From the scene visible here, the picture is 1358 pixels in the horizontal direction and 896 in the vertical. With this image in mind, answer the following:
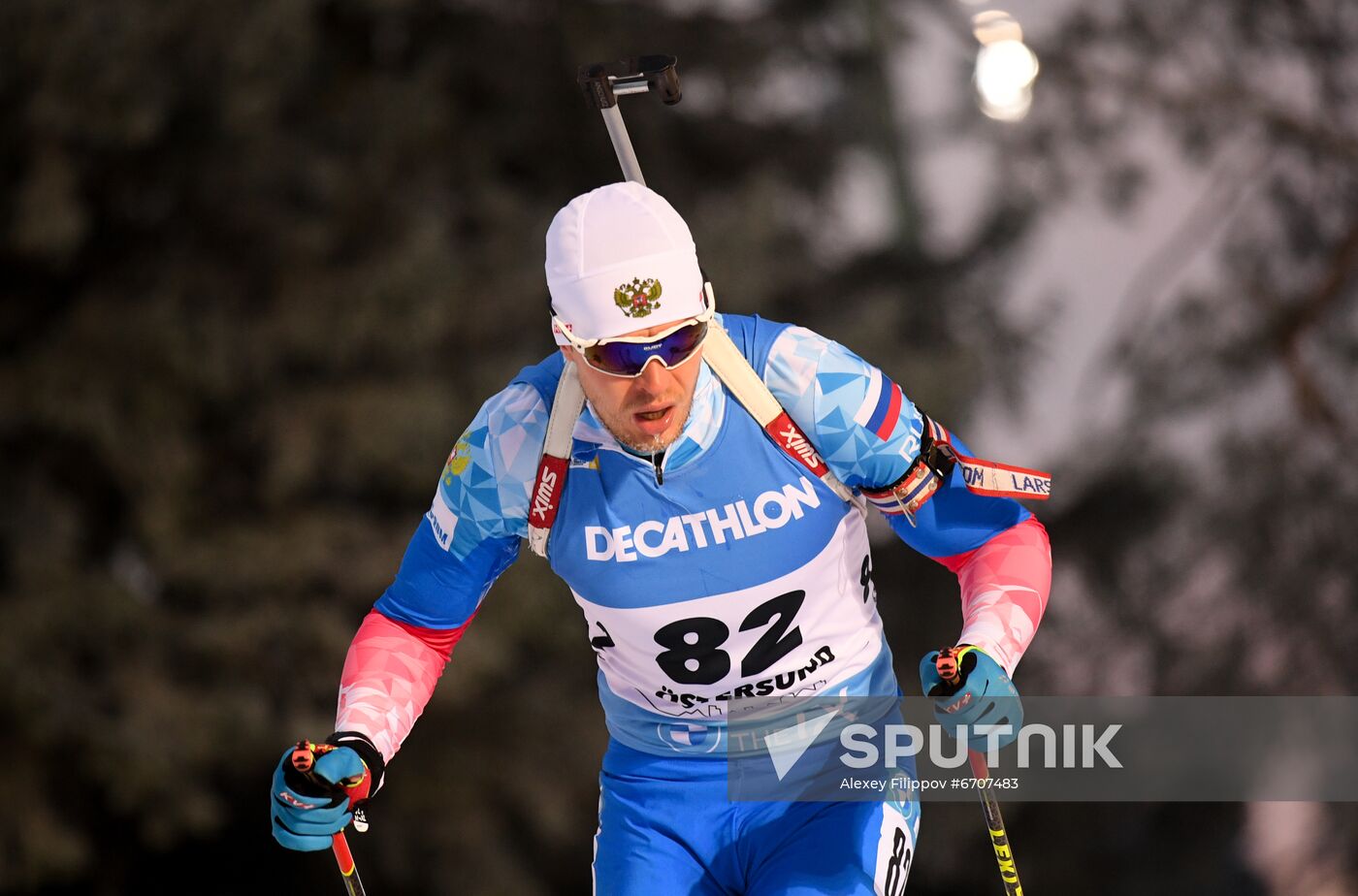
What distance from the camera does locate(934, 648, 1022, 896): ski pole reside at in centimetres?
162

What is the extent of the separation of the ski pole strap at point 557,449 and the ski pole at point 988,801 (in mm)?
478

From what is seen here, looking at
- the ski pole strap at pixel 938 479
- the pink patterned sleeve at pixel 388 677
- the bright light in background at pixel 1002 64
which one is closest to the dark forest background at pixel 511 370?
the bright light in background at pixel 1002 64

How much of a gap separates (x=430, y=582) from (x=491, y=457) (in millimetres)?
196

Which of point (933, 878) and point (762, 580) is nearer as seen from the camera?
→ point (762, 580)

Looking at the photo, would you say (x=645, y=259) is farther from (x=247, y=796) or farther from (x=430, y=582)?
(x=247, y=796)

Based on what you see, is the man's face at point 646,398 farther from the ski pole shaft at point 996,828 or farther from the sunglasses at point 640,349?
the ski pole shaft at point 996,828

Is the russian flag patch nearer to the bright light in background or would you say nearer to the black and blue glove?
the black and blue glove

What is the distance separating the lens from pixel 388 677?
185 cm

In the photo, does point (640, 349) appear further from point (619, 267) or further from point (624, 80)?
point (624, 80)

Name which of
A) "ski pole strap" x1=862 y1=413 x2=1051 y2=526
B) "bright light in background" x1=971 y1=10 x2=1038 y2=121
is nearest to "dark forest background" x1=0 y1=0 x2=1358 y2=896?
"bright light in background" x1=971 y1=10 x2=1038 y2=121

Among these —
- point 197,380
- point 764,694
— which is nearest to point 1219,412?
point 197,380

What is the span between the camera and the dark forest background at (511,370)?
477 cm

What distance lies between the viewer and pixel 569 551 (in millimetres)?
1782

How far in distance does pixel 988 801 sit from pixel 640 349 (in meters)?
0.68
